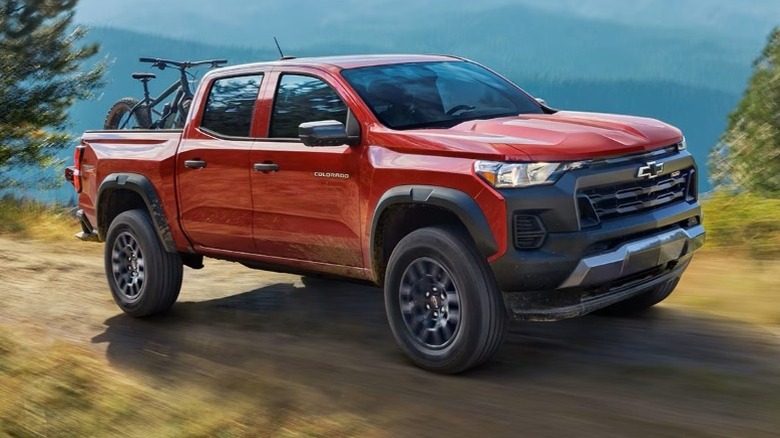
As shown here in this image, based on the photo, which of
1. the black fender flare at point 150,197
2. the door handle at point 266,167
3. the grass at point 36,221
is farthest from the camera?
the grass at point 36,221

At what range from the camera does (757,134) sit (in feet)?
110

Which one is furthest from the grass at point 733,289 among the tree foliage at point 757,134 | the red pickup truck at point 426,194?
the tree foliage at point 757,134

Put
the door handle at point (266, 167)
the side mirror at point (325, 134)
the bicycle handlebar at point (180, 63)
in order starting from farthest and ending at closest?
the bicycle handlebar at point (180, 63) < the door handle at point (266, 167) < the side mirror at point (325, 134)

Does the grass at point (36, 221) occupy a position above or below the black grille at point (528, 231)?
below

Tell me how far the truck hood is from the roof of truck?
0.95 meters

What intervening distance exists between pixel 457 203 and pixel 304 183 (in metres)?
1.29

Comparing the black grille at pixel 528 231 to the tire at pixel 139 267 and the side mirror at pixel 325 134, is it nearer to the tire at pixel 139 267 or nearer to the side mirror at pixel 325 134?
the side mirror at pixel 325 134

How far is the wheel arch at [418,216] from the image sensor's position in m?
4.75

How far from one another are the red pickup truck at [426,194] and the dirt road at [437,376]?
1.00ft

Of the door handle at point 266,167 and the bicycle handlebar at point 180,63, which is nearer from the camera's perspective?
the door handle at point 266,167

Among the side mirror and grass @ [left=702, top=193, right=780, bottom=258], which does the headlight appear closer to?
the side mirror

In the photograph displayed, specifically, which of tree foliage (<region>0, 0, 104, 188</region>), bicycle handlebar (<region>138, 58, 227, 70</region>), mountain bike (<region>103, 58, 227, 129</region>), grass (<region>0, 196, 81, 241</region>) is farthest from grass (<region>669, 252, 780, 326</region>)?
tree foliage (<region>0, 0, 104, 188</region>)

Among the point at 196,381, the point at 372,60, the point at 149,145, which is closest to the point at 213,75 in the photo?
the point at 149,145

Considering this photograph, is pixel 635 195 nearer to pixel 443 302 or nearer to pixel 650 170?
pixel 650 170
